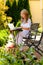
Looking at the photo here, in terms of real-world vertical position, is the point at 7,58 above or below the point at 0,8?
above

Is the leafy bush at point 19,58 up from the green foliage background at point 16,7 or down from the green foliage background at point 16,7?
up

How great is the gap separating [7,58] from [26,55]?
0.65 feet

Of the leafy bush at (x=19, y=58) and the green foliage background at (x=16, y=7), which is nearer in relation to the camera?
the leafy bush at (x=19, y=58)

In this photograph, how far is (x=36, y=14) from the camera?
15016mm

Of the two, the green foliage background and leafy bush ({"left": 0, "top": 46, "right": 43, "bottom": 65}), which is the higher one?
leafy bush ({"left": 0, "top": 46, "right": 43, "bottom": 65})

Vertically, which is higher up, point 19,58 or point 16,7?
point 19,58

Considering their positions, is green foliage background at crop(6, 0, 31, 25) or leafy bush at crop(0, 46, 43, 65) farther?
green foliage background at crop(6, 0, 31, 25)

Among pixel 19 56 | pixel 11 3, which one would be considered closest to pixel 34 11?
pixel 11 3

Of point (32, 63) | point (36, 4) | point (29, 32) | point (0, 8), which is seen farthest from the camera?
point (36, 4)

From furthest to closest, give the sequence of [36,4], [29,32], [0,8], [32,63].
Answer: [36,4] → [0,8] → [29,32] → [32,63]

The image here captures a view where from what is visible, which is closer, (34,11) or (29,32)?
(29,32)

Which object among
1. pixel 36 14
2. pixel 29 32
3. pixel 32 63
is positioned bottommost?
pixel 36 14

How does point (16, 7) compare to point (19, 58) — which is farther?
point (16, 7)

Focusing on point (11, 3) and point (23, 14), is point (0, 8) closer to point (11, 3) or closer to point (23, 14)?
point (23, 14)
